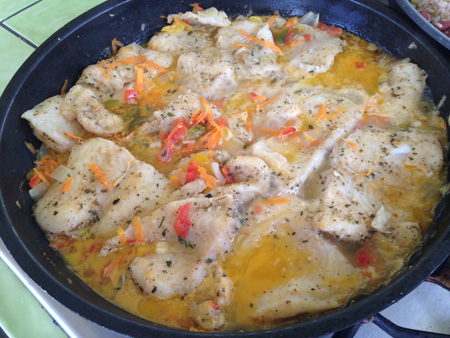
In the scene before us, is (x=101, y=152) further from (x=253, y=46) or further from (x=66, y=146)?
(x=253, y=46)

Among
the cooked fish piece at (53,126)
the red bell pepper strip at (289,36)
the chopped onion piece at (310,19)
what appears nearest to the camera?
the cooked fish piece at (53,126)

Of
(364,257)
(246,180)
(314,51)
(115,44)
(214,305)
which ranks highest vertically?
(115,44)

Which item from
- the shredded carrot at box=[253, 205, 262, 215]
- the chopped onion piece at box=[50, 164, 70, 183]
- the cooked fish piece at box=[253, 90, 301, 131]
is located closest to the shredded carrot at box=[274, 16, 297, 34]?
the cooked fish piece at box=[253, 90, 301, 131]

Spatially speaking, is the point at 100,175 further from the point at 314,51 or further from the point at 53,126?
the point at 314,51

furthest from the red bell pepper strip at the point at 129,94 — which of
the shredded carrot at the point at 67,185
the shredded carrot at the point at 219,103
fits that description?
the shredded carrot at the point at 67,185

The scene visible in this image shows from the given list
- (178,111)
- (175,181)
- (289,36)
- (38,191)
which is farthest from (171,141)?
(289,36)

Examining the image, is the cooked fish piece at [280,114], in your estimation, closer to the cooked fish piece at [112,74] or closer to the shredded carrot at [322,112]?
the shredded carrot at [322,112]

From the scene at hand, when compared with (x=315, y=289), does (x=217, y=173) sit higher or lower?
higher
